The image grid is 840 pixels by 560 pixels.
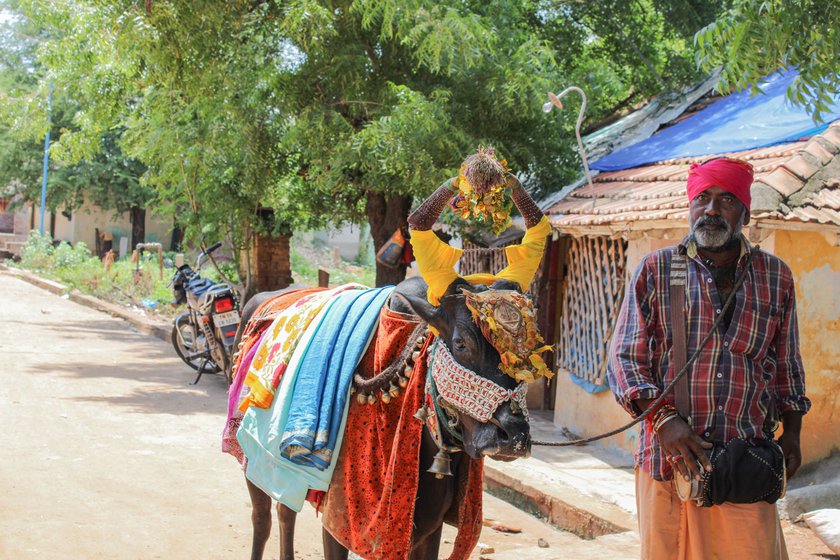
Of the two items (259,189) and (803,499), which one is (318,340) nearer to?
(803,499)

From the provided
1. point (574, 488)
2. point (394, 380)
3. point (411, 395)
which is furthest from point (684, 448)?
point (574, 488)

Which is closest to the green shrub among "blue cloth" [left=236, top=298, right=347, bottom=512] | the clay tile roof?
the clay tile roof

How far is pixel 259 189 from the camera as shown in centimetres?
1097

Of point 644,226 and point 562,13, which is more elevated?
point 562,13

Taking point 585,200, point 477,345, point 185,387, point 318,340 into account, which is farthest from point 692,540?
point 185,387

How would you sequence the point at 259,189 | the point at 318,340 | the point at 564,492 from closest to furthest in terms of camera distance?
the point at 318,340
the point at 564,492
the point at 259,189

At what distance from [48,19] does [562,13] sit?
7001 millimetres

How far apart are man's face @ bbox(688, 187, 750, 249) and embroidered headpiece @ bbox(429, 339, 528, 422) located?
81 centimetres

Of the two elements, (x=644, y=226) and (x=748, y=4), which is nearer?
(x=748, y=4)

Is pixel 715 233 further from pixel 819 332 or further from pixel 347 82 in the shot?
pixel 347 82

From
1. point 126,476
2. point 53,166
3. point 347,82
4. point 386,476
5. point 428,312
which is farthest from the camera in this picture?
point 53,166

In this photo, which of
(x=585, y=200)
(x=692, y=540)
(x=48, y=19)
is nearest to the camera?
(x=692, y=540)

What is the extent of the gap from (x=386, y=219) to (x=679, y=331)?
7778mm

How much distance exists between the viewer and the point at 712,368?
3.01 meters
